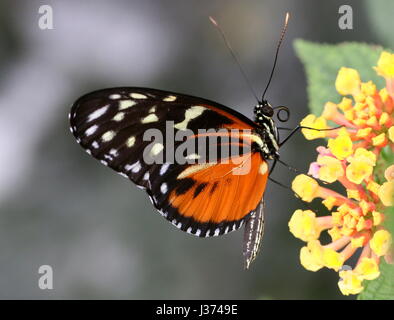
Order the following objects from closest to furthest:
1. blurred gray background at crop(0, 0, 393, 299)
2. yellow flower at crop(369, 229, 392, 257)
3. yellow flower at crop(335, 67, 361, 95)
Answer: yellow flower at crop(369, 229, 392, 257) < yellow flower at crop(335, 67, 361, 95) < blurred gray background at crop(0, 0, 393, 299)

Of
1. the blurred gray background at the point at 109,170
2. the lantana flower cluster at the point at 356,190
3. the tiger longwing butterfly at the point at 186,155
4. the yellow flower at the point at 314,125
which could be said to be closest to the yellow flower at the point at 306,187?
the lantana flower cluster at the point at 356,190

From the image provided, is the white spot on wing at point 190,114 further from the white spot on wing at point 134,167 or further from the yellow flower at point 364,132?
the yellow flower at point 364,132

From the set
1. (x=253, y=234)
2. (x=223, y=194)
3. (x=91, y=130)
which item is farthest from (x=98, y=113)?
(x=253, y=234)

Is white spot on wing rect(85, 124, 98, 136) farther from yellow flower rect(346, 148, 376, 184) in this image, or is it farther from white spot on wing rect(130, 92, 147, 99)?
yellow flower rect(346, 148, 376, 184)

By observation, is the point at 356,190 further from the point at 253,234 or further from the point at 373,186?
the point at 253,234

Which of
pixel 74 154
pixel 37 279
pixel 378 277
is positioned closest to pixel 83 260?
pixel 37 279

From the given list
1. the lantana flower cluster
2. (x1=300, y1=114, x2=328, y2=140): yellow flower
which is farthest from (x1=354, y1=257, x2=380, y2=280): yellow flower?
(x1=300, y1=114, x2=328, y2=140): yellow flower
